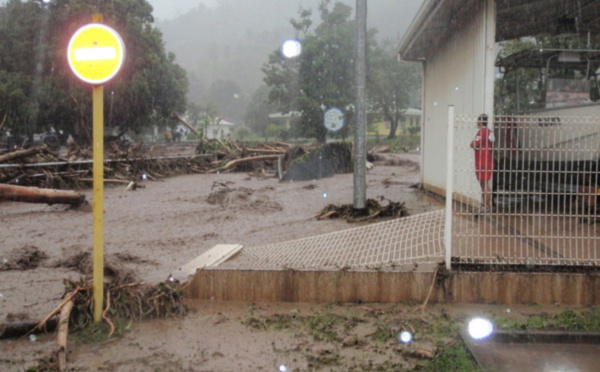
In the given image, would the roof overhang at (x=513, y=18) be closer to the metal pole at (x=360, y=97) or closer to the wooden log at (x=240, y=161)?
the metal pole at (x=360, y=97)

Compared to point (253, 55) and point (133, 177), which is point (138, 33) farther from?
point (253, 55)

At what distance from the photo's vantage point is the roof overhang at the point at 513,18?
1008 cm

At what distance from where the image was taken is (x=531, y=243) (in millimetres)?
5938

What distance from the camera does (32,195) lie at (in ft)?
36.7

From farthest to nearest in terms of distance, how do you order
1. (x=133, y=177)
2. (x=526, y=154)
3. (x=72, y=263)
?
(x=133, y=177) < (x=72, y=263) < (x=526, y=154)

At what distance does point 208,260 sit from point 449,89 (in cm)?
805

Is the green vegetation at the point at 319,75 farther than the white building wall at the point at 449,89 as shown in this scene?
Yes

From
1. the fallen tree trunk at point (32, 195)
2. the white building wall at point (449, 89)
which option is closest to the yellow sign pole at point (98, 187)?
the white building wall at point (449, 89)

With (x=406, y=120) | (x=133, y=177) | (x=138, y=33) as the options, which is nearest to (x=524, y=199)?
(x=133, y=177)

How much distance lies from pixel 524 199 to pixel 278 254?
2.75 metres

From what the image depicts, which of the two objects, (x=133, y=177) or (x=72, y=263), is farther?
(x=133, y=177)

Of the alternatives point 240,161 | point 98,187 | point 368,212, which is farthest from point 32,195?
point 240,161

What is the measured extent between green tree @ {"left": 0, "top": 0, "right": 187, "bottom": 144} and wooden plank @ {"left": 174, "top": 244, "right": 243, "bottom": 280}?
29008 millimetres

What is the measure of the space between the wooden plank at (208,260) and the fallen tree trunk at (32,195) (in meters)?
6.38
